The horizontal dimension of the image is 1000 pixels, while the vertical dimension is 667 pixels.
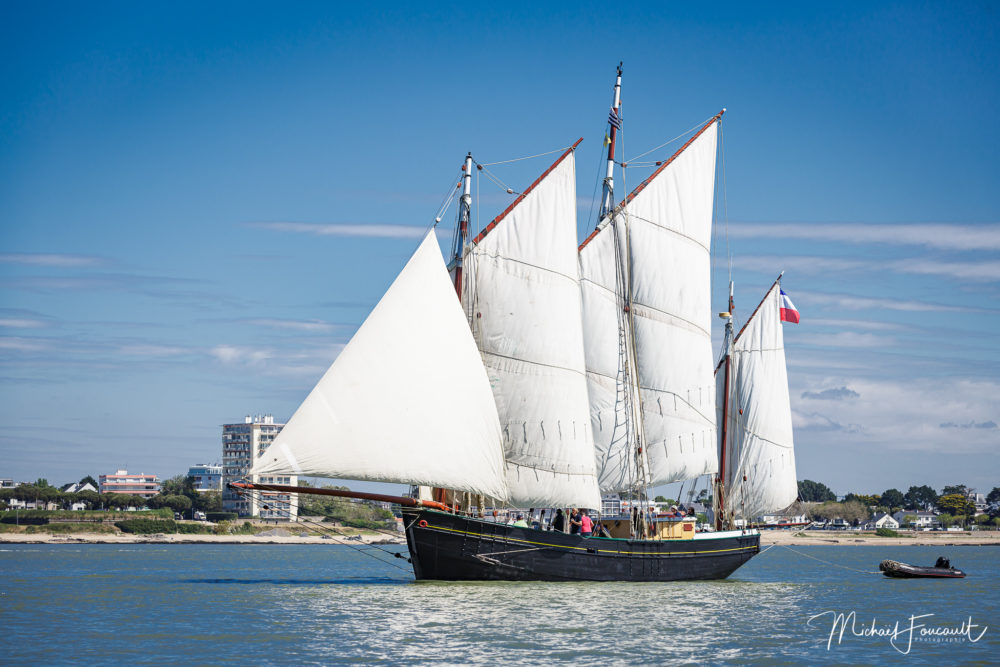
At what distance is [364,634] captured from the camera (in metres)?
36.7

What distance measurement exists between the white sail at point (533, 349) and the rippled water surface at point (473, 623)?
487 centimetres

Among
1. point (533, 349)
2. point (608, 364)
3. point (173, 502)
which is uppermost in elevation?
point (533, 349)

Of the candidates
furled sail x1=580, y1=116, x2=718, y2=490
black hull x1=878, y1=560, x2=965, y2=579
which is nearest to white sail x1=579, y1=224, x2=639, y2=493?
furled sail x1=580, y1=116, x2=718, y2=490

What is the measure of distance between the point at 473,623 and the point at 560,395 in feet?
51.3

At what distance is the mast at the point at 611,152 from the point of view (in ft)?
195

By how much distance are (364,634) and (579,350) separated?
807 inches

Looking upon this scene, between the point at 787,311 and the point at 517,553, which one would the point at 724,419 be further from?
the point at 517,553

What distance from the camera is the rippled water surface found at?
33969mm

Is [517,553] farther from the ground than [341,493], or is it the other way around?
[341,493]

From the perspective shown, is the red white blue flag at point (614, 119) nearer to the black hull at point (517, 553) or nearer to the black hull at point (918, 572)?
the black hull at point (517, 553)

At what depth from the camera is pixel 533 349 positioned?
51906mm

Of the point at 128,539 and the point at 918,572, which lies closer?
the point at 918,572

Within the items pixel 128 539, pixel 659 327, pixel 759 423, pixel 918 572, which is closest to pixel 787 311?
pixel 759 423

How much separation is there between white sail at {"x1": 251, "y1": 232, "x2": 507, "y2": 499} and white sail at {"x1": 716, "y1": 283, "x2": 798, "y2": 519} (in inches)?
806
